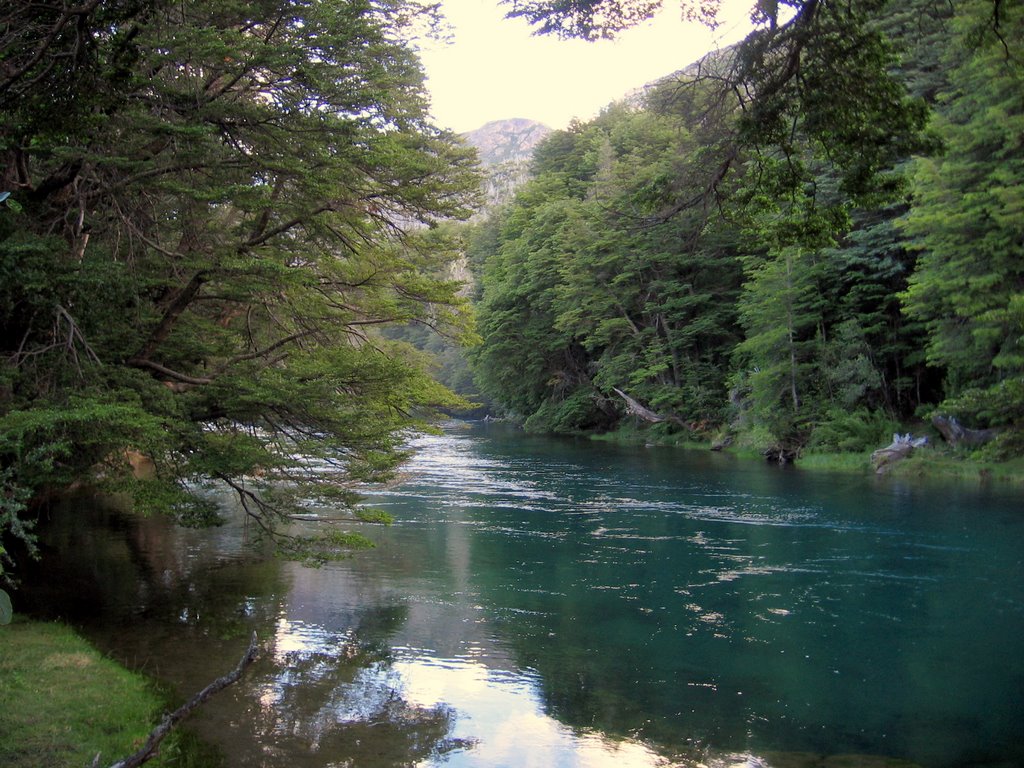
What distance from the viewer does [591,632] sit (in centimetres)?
1046

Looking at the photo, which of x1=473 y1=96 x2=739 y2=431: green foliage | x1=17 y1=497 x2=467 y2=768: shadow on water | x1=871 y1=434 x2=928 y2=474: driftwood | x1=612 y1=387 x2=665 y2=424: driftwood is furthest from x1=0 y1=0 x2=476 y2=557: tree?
x1=612 y1=387 x2=665 y2=424: driftwood

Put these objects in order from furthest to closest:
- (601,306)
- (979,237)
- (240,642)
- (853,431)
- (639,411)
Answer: (601,306) → (639,411) → (853,431) → (979,237) → (240,642)

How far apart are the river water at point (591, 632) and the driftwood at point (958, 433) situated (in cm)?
595

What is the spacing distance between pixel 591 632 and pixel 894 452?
18.7 metres

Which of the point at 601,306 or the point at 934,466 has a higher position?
the point at 601,306

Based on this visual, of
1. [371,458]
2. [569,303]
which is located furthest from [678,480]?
[569,303]

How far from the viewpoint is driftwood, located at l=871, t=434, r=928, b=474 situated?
2550 cm

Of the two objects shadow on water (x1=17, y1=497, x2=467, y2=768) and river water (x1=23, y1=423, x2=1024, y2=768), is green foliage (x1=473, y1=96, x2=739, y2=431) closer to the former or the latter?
river water (x1=23, y1=423, x2=1024, y2=768)

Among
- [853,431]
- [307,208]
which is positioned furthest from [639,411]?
[307,208]

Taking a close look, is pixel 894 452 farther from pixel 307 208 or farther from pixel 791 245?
pixel 307 208

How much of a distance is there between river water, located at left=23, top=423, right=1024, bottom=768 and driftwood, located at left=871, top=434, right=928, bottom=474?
6.70 meters

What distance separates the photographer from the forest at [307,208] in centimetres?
683

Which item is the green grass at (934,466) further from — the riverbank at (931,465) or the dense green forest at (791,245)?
the dense green forest at (791,245)

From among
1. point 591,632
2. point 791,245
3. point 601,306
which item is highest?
point 601,306
